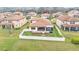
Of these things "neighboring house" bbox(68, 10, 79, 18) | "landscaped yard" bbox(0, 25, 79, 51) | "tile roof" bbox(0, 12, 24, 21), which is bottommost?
"landscaped yard" bbox(0, 25, 79, 51)

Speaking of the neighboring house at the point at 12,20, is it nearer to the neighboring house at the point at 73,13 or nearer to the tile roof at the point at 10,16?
the tile roof at the point at 10,16

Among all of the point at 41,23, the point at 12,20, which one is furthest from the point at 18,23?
the point at 41,23

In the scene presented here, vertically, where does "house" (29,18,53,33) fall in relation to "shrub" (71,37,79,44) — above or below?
above

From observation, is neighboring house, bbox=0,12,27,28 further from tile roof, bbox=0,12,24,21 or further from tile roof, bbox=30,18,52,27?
tile roof, bbox=30,18,52,27

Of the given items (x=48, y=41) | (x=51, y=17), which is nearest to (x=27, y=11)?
(x=51, y=17)

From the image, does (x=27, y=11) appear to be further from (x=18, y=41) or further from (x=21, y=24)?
(x=18, y=41)

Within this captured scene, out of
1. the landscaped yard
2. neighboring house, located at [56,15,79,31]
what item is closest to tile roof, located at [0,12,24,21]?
the landscaped yard
